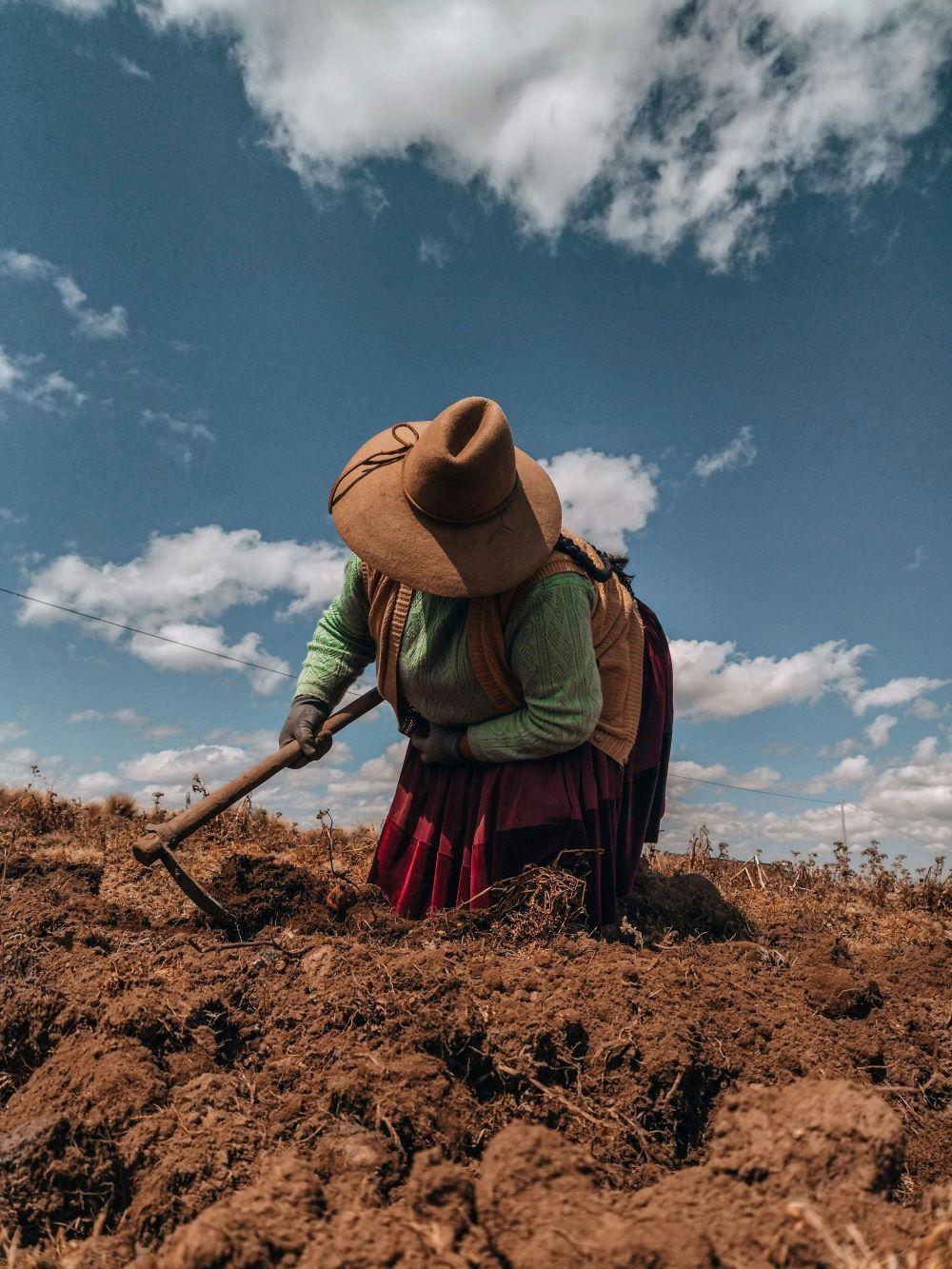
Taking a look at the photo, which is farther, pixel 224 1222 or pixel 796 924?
pixel 796 924

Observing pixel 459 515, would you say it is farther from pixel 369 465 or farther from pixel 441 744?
pixel 441 744

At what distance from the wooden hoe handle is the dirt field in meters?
0.32

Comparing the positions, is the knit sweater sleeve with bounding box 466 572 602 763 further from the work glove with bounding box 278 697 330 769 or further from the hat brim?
the work glove with bounding box 278 697 330 769

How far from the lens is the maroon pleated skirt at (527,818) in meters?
3.51

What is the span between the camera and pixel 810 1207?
1367mm

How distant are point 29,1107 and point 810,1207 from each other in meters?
1.67

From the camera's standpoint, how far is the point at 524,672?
3.50 m

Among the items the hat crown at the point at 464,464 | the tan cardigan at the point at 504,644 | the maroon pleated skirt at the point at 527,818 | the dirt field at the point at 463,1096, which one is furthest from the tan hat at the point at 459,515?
the dirt field at the point at 463,1096

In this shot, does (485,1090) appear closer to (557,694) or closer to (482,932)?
(482,932)

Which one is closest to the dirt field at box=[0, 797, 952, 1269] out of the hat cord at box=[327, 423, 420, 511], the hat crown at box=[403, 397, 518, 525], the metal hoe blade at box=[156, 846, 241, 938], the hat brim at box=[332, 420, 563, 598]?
the metal hoe blade at box=[156, 846, 241, 938]

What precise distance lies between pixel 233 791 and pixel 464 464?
67.5 inches

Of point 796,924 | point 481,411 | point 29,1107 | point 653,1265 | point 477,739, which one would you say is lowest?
point 29,1107

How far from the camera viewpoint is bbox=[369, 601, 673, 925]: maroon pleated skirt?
3.51m

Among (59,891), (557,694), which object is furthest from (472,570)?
(59,891)
